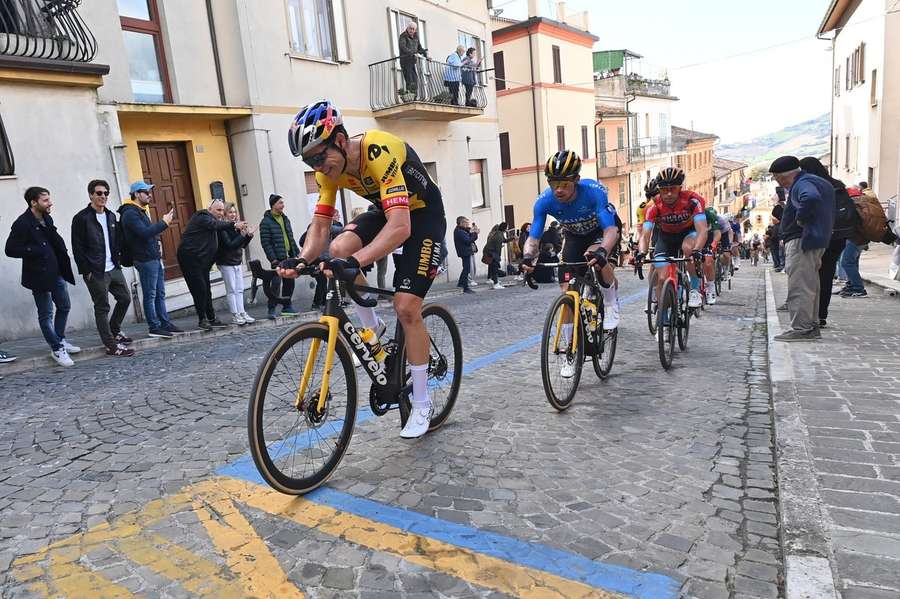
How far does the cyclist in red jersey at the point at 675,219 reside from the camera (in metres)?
7.03

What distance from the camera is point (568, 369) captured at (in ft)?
15.7

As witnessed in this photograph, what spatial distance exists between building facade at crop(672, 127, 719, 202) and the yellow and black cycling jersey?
5452cm

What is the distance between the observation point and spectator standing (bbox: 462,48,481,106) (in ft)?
62.2

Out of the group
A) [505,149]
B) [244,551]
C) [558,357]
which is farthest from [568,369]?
[505,149]

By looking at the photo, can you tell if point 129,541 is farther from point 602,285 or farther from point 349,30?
point 349,30

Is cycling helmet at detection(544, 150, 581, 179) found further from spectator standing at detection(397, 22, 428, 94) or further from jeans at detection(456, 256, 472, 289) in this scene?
spectator standing at detection(397, 22, 428, 94)

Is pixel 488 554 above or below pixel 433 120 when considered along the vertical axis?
below

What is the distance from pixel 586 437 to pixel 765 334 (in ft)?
17.0

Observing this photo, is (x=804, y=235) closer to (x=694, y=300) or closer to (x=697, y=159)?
(x=694, y=300)

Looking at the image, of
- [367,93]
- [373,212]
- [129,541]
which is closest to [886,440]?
[373,212]

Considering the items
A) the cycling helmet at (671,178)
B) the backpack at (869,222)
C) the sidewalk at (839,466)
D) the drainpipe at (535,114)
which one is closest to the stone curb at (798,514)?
the sidewalk at (839,466)

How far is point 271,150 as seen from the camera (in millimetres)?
13375

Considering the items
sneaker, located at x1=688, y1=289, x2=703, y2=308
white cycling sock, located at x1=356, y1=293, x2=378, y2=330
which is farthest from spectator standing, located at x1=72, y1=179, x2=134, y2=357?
sneaker, located at x1=688, y1=289, x2=703, y2=308

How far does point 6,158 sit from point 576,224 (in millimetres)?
8375
